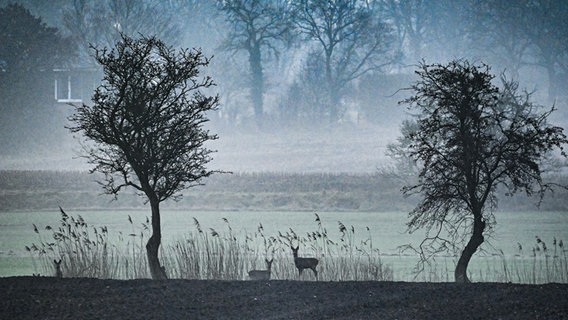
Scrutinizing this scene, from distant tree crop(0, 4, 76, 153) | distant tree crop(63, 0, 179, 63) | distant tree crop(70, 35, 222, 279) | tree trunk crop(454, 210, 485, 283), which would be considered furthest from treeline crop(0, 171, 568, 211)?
distant tree crop(70, 35, 222, 279)

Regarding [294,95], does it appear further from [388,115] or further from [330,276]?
[330,276]

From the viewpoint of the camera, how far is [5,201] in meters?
30.2

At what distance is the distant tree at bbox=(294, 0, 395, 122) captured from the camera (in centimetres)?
4578

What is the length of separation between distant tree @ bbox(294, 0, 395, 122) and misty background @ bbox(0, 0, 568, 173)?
98 mm

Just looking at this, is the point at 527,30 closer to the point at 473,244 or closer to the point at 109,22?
the point at 109,22

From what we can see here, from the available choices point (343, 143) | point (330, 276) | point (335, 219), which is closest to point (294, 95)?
point (343, 143)

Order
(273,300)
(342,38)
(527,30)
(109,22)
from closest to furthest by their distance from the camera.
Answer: (273,300) < (109,22) < (342,38) < (527,30)

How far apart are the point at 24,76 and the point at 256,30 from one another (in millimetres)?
11888

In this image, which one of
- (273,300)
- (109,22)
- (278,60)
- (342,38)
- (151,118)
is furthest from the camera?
(278,60)

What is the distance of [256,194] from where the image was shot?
3162 cm

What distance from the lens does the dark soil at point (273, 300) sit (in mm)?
9477

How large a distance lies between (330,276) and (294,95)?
3503cm

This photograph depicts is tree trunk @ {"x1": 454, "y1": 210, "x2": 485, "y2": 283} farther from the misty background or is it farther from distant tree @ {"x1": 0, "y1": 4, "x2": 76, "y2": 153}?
distant tree @ {"x1": 0, "y1": 4, "x2": 76, "y2": 153}

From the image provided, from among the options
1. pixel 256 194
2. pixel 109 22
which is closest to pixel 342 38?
pixel 109 22
